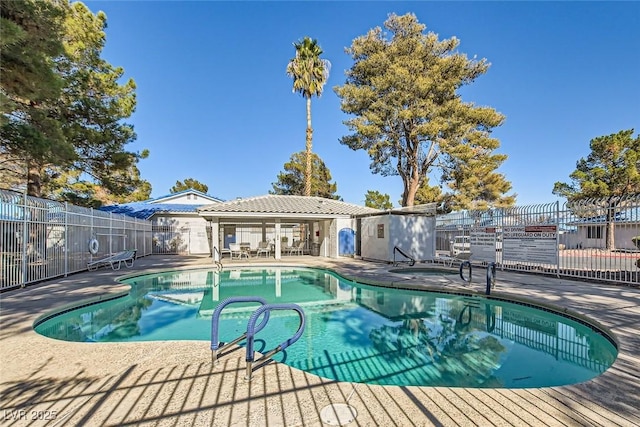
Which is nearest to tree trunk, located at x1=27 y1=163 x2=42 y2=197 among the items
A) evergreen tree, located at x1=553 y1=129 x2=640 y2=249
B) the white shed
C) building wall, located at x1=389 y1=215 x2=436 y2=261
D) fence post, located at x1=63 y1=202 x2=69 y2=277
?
fence post, located at x1=63 y1=202 x2=69 y2=277

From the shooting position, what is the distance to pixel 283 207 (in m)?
18.5

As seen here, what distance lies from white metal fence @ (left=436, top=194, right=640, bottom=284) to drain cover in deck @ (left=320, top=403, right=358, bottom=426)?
991cm

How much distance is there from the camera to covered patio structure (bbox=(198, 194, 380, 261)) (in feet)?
57.5

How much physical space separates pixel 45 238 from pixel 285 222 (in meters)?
15.4

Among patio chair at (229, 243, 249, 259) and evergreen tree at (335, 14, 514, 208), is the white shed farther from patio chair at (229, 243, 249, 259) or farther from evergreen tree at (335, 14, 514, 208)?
patio chair at (229, 243, 249, 259)

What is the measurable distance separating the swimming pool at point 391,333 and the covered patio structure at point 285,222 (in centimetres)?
703

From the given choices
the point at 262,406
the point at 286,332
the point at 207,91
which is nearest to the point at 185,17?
the point at 207,91

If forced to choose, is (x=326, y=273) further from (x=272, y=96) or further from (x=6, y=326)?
(x=272, y=96)

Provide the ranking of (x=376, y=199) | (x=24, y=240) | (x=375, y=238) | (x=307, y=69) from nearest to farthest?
(x=24, y=240) < (x=375, y=238) < (x=307, y=69) < (x=376, y=199)

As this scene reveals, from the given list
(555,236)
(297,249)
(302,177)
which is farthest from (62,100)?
(302,177)

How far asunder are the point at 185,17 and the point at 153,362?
47.2 ft

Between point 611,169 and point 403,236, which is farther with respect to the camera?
point 611,169

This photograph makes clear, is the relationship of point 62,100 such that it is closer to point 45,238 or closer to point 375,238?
point 45,238

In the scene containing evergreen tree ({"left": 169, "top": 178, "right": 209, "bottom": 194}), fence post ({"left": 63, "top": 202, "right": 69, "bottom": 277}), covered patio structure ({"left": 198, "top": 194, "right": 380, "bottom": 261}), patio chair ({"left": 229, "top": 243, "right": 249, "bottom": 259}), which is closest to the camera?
fence post ({"left": 63, "top": 202, "right": 69, "bottom": 277})
